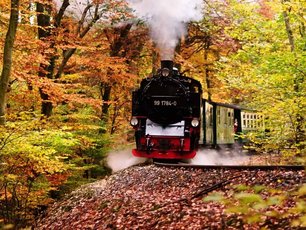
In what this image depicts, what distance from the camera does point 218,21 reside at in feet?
67.4

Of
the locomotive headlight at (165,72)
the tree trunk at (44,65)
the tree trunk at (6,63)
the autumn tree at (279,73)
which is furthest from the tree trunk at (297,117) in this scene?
the tree trunk at (44,65)

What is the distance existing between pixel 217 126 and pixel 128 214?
978 centimetres

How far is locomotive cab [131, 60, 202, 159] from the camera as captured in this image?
12812 millimetres

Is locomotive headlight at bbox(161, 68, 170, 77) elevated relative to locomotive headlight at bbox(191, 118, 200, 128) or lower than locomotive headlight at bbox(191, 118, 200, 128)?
elevated

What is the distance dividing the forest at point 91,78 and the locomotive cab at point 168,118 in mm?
1392

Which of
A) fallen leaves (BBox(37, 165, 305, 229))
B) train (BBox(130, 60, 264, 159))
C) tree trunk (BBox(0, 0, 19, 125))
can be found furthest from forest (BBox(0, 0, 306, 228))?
train (BBox(130, 60, 264, 159))

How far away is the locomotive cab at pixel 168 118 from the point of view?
12.8 meters

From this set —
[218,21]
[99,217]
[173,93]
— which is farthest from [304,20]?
[218,21]

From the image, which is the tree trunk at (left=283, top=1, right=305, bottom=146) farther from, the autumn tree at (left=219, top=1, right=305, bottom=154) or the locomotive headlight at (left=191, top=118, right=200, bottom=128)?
the locomotive headlight at (left=191, top=118, right=200, bottom=128)

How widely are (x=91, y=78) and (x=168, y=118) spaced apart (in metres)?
7.75

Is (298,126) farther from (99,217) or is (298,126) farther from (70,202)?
(70,202)

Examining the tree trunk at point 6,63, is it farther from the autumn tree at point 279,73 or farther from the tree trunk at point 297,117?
the tree trunk at point 297,117

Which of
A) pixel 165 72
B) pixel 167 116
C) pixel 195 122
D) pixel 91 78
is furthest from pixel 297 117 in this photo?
pixel 91 78

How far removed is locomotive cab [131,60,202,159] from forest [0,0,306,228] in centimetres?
139
